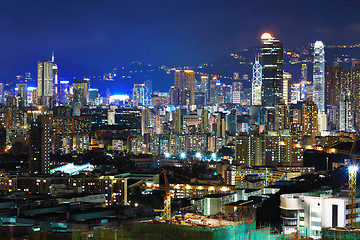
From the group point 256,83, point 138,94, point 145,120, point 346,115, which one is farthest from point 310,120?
point 138,94

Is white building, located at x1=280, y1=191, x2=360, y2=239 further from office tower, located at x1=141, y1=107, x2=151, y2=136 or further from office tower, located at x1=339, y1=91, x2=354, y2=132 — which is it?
office tower, located at x1=141, y1=107, x2=151, y2=136

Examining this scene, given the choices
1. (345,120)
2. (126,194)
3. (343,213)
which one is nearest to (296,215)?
(343,213)

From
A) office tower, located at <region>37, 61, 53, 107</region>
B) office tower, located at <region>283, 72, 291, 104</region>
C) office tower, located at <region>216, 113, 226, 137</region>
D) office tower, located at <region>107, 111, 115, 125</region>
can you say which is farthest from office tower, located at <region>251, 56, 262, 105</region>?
office tower, located at <region>37, 61, 53, 107</region>

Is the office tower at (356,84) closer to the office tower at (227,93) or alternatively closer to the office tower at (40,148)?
the office tower at (227,93)

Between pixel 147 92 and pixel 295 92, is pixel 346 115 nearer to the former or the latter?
pixel 295 92

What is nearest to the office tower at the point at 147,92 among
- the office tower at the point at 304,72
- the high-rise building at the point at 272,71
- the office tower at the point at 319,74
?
the office tower at the point at 304,72

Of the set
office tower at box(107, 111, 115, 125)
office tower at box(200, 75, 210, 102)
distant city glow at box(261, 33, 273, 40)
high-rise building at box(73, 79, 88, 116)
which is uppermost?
distant city glow at box(261, 33, 273, 40)
